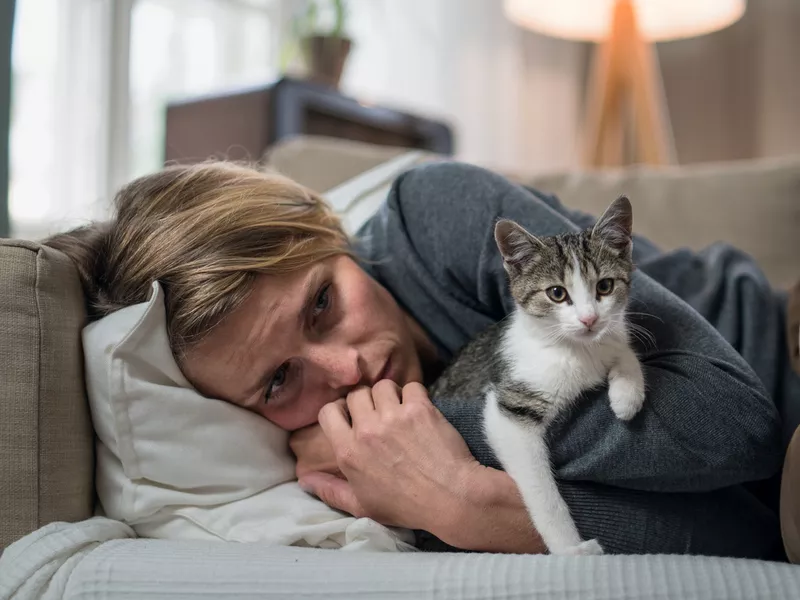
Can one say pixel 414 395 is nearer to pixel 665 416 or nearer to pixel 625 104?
pixel 665 416

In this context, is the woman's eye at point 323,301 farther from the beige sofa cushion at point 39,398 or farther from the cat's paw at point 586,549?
the cat's paw at point 586,549

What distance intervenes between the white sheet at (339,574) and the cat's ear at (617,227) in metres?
0.44

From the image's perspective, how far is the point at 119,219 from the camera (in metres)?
1.27

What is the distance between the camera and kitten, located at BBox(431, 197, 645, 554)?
1016 mm

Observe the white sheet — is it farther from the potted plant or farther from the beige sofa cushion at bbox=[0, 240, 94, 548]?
the potted plant

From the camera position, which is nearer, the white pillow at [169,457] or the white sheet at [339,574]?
the white sheet at [339,574]

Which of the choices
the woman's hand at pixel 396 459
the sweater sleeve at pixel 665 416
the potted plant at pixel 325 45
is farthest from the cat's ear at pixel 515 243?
the potted plant at pixel 325 45

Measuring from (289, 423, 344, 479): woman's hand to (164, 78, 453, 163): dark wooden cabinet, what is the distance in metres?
1.64

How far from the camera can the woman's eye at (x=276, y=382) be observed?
4.03ft

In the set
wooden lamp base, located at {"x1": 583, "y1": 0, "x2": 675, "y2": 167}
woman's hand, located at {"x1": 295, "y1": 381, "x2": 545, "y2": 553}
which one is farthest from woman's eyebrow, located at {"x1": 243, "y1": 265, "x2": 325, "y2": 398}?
wooden lamp base, located at {"x1": 583, "y1": 0, "x2": 675, "y2": 167}

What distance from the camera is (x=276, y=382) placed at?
1239mm

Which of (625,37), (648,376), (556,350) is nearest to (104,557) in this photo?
(556,350)

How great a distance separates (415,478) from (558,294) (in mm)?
332

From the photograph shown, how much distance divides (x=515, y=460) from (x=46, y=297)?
72 cm
